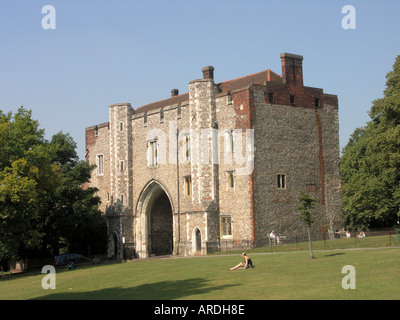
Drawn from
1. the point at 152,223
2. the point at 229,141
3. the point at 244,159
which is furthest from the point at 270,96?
the point at 152,223

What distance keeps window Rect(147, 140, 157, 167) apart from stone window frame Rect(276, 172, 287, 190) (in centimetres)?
1123

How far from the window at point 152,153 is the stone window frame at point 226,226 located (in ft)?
30.2

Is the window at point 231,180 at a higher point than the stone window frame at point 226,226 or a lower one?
higher

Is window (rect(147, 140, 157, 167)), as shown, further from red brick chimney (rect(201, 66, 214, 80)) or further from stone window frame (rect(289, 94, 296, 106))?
stone window frame (rect(289, 94, 296, 106))

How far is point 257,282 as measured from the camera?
20.1m

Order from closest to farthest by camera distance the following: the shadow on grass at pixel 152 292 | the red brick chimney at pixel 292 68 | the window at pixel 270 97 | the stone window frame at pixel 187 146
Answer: the shadow on grass at pixel 152 292, the window at pixel 270 97, the red brick chimney at pixel 292 68, the stone window frame at pixel 187 146

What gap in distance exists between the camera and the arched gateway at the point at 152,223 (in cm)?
4791

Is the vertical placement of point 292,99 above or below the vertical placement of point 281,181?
above

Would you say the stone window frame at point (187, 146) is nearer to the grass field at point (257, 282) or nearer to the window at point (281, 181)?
the window at point (281, 181)

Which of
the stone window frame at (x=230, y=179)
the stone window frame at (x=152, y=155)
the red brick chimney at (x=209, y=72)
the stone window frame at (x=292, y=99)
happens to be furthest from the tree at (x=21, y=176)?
the stone window frame at (x=292, y=99)

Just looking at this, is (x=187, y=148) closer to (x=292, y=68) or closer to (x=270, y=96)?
(x=270, y=96)

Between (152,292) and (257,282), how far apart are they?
360cm
